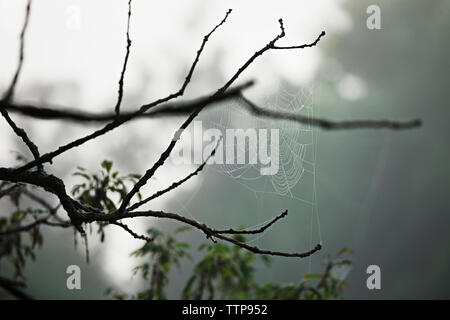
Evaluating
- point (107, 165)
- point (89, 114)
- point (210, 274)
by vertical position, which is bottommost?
point (210, 274)

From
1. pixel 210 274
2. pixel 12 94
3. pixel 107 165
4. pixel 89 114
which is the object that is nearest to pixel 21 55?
pixel 12 94

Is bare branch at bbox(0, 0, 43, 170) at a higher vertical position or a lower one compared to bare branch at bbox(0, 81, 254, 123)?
higher

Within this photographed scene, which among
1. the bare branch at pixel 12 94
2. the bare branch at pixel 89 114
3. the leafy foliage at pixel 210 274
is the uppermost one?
the bare branch at pixel 12 94

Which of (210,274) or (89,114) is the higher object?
(89,114)

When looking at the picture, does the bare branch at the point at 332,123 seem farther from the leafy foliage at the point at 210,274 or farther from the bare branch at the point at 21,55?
the leafy foliage at the point at 210,274

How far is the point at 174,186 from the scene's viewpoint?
1.17m

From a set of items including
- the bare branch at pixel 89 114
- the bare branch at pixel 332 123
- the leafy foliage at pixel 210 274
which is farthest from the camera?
the leafy foliage at pixel 210 274

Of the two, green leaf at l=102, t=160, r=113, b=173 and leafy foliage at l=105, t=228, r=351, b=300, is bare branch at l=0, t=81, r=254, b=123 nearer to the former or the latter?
green leaf at l=102, t=160, r=113, b=173

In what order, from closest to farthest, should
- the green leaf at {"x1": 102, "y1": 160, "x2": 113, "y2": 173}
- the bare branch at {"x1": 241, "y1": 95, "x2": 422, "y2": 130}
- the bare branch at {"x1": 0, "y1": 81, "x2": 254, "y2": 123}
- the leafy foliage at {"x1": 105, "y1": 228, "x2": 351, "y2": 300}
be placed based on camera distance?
the bare branch at {"x1": 0, "y1": 81, "x2": 254, "y2": 123}, the bare branch at {"x1": 241, "y1": 95, "x2": 422, "y2": 130}, the green leaf at {"x1": 102, "y1": 160, "x2": 113, "y2": 173}, the leafy foliage at {"x1": 105, "y1": 228, "x2": 351, "y2": 300}

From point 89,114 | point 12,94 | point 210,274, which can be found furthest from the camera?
point 210,274

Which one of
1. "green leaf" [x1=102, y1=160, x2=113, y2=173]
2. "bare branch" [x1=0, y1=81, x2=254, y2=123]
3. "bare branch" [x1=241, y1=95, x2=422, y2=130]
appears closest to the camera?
"bare branch" [x1=0, y1=81, x2=254, y2=123]

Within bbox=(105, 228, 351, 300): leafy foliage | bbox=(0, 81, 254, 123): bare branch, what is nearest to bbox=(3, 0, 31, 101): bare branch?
bbox=(0, 81, 254, 123): bare branch

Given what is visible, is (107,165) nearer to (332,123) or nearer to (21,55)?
(21,55)

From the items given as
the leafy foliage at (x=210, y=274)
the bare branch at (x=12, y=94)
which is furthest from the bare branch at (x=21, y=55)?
the leafy foliage at (x=210, y=274)
